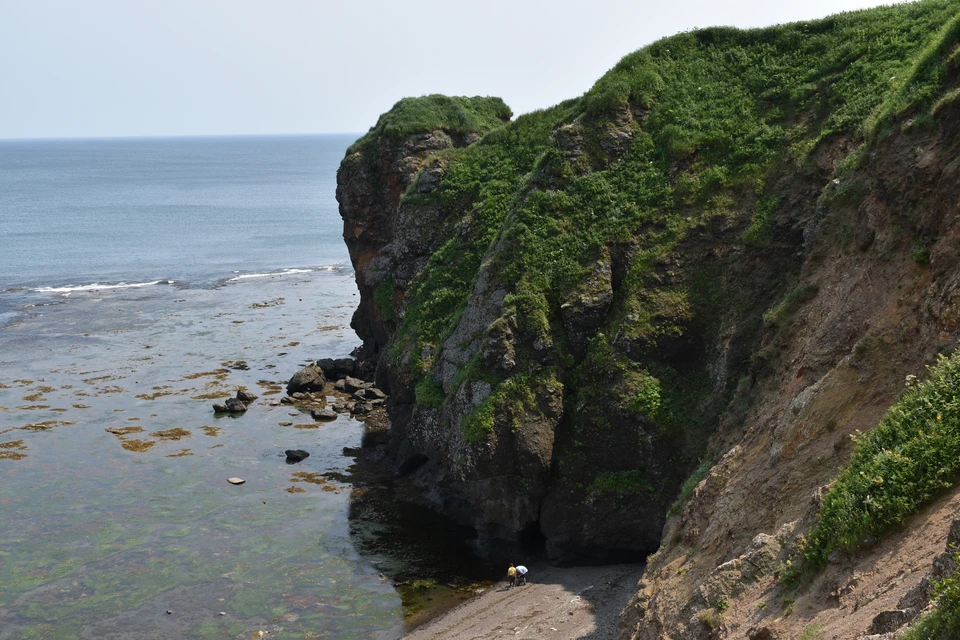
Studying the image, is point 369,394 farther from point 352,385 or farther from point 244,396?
point 244,396

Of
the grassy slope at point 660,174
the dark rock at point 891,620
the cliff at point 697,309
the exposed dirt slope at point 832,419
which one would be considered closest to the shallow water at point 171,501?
the cliff at point 697,309

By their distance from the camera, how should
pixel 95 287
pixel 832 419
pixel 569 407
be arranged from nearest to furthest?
pixel 832 419
pixel 569 407
pixel 95 287

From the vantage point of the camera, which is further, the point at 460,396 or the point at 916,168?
→ the point at 460,396

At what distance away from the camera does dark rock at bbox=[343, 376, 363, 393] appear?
5766 centimetres

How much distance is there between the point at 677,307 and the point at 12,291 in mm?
82670

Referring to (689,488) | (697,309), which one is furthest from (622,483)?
(697,309)

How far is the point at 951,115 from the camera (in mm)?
24562

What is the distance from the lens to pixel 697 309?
116 ft

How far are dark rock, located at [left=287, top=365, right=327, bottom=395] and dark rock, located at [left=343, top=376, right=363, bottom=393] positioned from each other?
1717 millimetres

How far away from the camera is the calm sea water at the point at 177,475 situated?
3250 centimetres

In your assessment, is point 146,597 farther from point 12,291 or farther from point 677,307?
point 12,291

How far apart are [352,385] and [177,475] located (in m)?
15.1

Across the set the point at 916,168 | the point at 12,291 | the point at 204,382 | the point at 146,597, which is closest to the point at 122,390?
the point at 204,382

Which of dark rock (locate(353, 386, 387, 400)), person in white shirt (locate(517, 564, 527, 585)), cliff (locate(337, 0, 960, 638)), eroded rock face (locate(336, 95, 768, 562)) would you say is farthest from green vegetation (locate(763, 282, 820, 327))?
dark rock (locate(353, 386, 387, 400))
